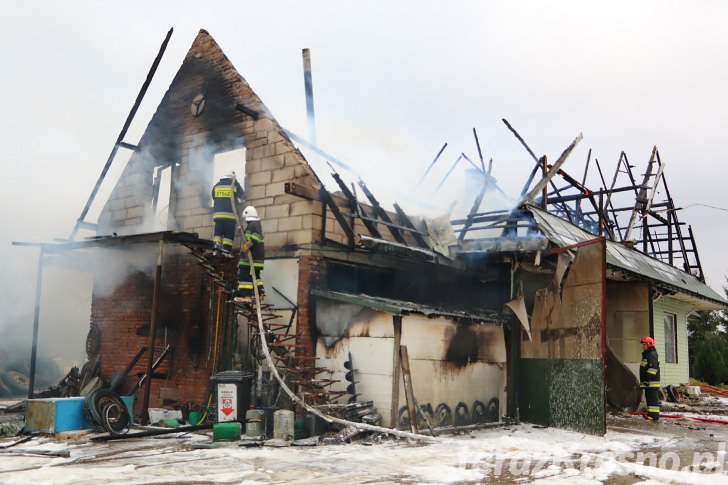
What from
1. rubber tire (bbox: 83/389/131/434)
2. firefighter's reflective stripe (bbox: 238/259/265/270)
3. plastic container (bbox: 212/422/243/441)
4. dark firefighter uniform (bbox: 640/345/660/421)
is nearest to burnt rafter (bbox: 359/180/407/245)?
firefighter's reflective stripe (bbox: 238/259/265/270)

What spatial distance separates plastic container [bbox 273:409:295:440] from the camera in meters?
10.0

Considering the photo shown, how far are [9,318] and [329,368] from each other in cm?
1006

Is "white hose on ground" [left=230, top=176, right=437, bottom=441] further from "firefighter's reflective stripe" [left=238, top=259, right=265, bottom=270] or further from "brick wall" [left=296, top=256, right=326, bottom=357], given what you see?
"brick wall" [left=296, top=256, right=326, bottom=357]

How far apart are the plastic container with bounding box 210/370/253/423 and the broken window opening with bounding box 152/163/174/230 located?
477 centimetres

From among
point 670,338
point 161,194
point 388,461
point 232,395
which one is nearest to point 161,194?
point 161,194

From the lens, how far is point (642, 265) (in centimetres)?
1795

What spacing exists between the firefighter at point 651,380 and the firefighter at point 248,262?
8.09m

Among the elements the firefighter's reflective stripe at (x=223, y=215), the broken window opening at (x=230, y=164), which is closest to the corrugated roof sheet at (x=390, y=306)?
the firefighter's reflective stripe at (x=223, y=215)

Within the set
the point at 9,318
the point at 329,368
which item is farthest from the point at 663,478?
the point at 9,318

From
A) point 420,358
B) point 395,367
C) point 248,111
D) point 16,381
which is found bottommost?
point 16,381

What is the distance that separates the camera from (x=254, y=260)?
11.0m

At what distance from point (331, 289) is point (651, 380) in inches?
269

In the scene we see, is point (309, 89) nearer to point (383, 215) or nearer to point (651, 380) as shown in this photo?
point (383, 215)

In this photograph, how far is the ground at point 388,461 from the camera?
699 cm
